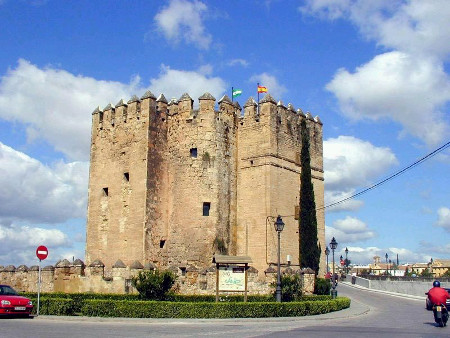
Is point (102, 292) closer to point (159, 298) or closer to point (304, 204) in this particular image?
point (159, 298)

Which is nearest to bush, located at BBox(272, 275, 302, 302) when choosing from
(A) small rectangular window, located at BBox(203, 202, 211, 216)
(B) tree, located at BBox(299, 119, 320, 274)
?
(B) tree, located at BBox(299, 119, 320, 274)

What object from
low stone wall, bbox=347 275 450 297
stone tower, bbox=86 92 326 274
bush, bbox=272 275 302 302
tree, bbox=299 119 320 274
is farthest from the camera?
low stone wall, bbox=347 275 450 297

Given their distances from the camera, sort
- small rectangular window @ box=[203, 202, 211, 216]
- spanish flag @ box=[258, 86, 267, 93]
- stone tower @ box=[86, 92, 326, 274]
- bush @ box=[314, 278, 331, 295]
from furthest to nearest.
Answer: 1. spanish flag @ box=[258, 86, 267, 93]
2. small rectangular window @ box=[203, 202, 211, 216]
3. stone tower @ box=[86, 92, 326, 274]
4. bush @ box=[314, 278, 331, 295]

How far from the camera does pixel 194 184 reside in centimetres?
3581

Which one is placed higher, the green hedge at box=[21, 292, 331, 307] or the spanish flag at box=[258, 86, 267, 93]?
the spanish flag at box=[258, 86, 267, 93]

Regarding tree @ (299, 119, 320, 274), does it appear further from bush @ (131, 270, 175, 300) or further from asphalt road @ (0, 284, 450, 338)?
bush @ (131, 270, 175, 300)

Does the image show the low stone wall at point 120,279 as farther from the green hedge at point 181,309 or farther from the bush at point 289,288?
the green hedge at point 181,309

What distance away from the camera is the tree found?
3625 cm

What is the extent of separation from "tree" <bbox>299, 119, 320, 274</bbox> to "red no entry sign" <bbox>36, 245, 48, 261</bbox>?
61.5ft

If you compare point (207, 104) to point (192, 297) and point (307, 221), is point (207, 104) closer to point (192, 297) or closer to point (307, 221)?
point (307, 221)

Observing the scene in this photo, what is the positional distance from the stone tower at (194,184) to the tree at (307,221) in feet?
1.58

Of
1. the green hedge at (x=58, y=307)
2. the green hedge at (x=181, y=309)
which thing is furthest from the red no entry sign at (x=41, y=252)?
the green hedge at (x=181, y=309)

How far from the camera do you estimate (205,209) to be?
35.6 m

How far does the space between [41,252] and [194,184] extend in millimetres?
14588
